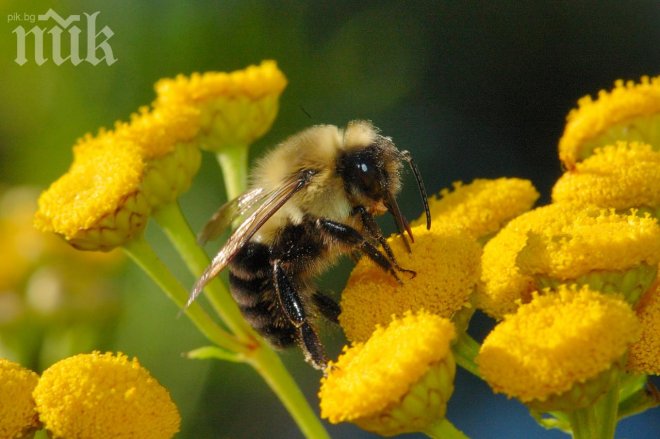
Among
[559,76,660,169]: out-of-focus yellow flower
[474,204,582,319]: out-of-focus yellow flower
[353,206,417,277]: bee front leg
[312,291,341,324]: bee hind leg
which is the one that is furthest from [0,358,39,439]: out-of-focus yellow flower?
[559,76,660,169]: out-of-focus yellow flower

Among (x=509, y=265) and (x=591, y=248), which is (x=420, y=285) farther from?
(x=591, y=248)

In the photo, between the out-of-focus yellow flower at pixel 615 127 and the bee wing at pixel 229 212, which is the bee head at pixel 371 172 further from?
Answer: the out-of-focus yellow flower at pixel 615 127

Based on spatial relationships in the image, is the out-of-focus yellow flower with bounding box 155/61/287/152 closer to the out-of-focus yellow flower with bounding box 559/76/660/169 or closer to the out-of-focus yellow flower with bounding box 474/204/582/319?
the out-of-focus yellow flower with bounding box 559/76/660/169

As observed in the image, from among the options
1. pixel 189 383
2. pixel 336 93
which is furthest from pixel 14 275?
pixel 336 93

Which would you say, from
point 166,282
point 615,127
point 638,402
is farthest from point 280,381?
point 615,127

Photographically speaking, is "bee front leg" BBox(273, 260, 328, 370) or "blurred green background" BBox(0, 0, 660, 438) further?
"blurred green background" BBox(0, 0, 660, 438)

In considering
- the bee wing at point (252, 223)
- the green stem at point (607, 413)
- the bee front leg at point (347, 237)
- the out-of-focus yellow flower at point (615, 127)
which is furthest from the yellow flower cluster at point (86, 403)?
the out-of-focus yellow flower at point (615, 127)
